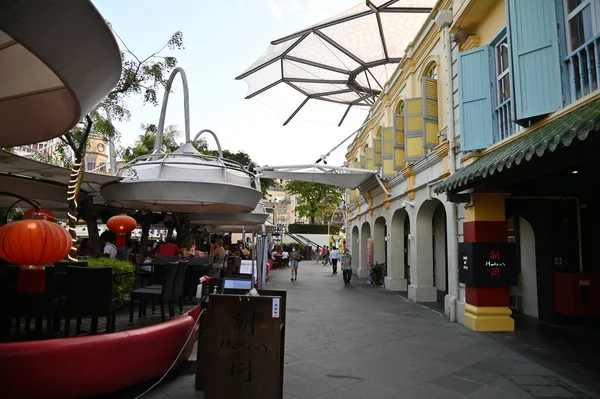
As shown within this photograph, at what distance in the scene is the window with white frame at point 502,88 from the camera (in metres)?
7.82

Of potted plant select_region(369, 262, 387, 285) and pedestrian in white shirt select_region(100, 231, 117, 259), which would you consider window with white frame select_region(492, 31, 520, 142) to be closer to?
pedestrian in white shirt select_region(100, 231, 117, 259)

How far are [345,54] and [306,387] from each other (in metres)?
17.4

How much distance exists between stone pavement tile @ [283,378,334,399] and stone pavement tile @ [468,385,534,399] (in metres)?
1.70

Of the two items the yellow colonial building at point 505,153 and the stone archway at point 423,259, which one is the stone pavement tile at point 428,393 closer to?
the yellow colonial building at point 505,153

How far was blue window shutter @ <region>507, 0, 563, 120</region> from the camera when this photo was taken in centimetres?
579

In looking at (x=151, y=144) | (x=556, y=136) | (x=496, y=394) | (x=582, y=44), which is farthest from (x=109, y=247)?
(x=151, y=144)

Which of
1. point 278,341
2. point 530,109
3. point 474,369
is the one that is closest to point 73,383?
point 278,341

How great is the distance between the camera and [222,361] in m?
4.09

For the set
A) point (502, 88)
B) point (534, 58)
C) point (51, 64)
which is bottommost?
point (51, 64)

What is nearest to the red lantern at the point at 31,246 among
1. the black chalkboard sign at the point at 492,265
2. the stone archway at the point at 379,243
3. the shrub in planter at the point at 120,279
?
the shrub in planter at the point at 120,279

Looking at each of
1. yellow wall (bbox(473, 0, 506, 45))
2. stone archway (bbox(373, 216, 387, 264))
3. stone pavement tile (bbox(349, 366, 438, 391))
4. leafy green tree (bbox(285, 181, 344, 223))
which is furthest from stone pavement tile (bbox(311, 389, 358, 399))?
leafy green tree (bbox(285, 181, 344, 223))

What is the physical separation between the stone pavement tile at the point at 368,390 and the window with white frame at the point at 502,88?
528 cm

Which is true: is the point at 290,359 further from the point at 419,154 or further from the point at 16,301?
the point at 419,154

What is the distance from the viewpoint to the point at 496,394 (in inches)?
190
